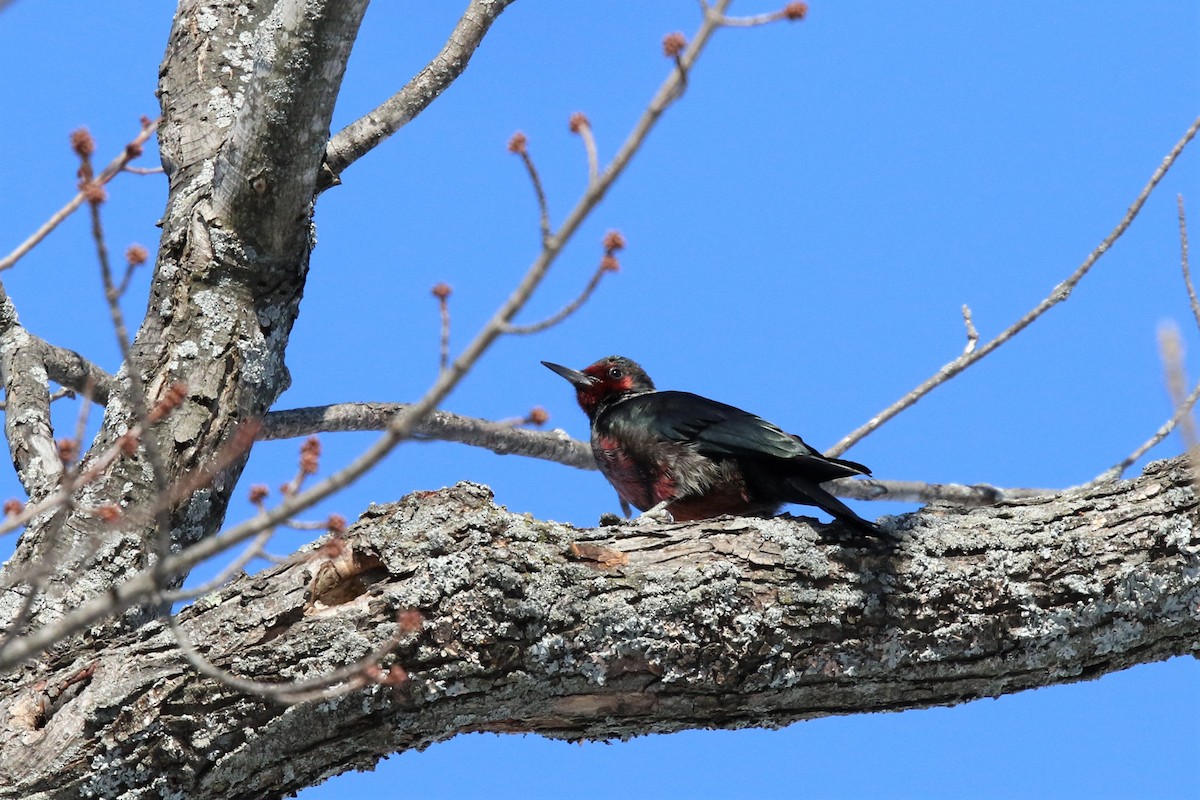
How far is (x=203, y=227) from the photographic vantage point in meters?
3.30

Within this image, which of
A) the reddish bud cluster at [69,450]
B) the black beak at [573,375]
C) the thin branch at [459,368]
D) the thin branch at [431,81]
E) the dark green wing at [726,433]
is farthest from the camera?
the black beak at [573,375]

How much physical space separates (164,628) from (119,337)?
1378 mm

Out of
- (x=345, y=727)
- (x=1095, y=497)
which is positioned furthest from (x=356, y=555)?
(x=1095, y=497)

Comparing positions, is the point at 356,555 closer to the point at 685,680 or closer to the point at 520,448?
the point at 685,680

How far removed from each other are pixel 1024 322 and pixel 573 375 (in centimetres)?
193

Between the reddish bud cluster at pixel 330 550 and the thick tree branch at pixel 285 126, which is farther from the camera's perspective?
→ the thick tree branch at pixel 285 126

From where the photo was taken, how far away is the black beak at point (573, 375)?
5035mm

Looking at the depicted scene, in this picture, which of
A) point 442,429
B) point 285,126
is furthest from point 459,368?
point 442,429

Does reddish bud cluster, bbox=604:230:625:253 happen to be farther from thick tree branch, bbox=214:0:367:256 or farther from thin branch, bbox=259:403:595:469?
thin branch, bbox=259:403:595:469

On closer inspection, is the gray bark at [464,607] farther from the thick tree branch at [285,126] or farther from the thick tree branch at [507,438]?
the thick tree branch at [507,438]

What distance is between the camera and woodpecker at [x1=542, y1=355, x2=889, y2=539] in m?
3.53

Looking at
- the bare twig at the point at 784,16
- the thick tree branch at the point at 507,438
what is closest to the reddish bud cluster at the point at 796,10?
the bare twig at the point at 784,16

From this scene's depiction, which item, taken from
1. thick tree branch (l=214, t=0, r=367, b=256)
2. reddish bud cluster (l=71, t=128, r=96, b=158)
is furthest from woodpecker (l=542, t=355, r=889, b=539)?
reddish bud cluster (l=71, t=128, r=96, b=158)

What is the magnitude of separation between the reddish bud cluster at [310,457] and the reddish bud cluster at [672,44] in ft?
2.89
